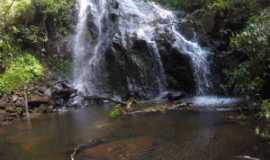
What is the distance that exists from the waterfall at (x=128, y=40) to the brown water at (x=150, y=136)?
3.78 meters

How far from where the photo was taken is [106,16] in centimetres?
1759

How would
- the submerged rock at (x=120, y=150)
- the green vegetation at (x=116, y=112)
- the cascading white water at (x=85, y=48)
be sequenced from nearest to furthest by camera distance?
the submerged rock at (x=120, y=150), the green vegetation at (x=116, y=112), the cascading white water at (x=85, y=48)

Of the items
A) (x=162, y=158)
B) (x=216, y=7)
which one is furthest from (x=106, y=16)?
(x=162, y=158)

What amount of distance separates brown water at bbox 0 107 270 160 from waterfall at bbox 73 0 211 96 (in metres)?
3.78

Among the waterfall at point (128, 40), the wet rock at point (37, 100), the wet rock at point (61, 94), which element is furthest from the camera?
the waterfall at point (128, 40)

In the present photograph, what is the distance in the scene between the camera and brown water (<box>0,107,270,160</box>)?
7375 millimetres

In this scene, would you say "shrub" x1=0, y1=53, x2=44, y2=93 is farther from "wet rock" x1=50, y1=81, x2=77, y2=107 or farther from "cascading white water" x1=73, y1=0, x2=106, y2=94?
"cascading white water" x1=73, y1=0, x2=106, y2=94

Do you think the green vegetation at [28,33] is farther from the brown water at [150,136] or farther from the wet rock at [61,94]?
the brown water at [150,136]

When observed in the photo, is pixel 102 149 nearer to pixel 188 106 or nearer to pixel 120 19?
pixel 188 106

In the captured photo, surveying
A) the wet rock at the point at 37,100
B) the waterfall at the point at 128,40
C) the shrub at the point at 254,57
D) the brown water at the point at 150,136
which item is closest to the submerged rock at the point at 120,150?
the brown water at the point at 150,136

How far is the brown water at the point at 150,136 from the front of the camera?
738 centimetres

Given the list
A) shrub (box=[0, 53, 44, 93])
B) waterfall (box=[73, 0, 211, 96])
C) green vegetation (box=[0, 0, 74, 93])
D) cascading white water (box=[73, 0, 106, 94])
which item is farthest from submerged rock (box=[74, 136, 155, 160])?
cascading white water (box=[73, 0, 106, 94])

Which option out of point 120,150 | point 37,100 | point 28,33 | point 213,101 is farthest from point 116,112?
point 28,33

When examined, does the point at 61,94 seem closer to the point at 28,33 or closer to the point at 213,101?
the point at 28,33
